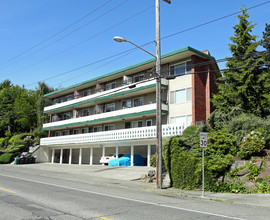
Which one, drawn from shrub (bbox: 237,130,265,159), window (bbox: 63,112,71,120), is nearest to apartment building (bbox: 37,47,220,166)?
window (bbox: 63,112,71,120)

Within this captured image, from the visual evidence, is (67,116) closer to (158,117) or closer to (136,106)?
(136,106)

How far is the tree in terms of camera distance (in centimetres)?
2203

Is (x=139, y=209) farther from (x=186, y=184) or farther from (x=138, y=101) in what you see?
(x=138, y=101)

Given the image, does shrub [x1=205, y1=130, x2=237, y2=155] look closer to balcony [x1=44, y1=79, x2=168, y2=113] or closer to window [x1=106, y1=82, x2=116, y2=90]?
balcony [x1=44, y1=79, x2=168, y2=113]

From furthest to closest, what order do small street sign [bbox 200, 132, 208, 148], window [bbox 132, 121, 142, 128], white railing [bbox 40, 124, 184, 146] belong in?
window [bbox 132, 121, 142, 128]
white railing [bbox 40, 124, 184, 146]
small street sign [bbox 200, 132, 208, 148]

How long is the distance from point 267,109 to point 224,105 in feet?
11.1

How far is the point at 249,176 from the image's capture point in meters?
13.8

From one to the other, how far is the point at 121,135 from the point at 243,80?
531 inches

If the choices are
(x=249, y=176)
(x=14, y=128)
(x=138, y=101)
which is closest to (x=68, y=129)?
(x=138, y=101)

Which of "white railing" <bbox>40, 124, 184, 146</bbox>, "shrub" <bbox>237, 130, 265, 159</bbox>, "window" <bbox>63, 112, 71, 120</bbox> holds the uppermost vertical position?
"window" <bbox>63, 112, 71, 120</bbox>

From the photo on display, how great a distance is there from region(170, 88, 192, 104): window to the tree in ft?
11.8

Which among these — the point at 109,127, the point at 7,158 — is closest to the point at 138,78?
the point at 109,127

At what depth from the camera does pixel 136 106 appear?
32.8 meters

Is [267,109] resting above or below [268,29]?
below
